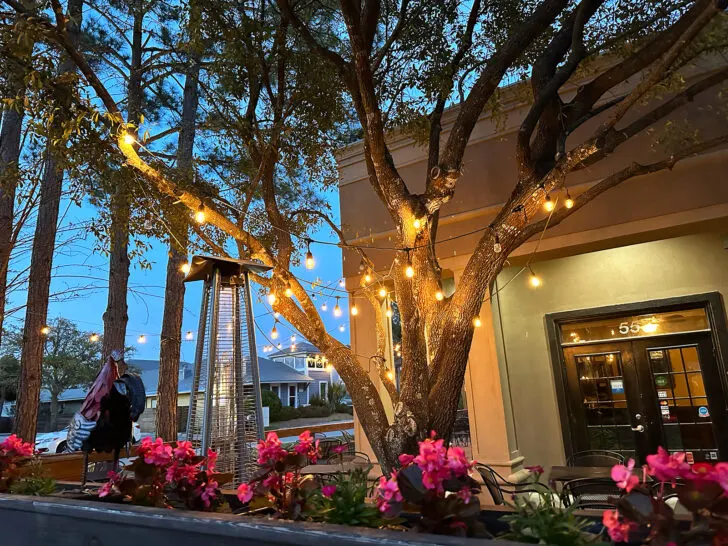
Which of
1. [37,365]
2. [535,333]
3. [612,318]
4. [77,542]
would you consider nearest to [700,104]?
[612,318]

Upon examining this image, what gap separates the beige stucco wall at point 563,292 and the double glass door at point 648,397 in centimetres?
37

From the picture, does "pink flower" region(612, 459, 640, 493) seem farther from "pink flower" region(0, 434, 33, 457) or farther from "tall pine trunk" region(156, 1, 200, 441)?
"tall pine trunk" region(156, 1, 200, 441)

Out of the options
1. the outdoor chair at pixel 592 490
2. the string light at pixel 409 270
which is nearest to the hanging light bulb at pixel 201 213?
the string light at pixel 409 270

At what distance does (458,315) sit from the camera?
3.79 m

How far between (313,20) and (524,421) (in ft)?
A: 20.3

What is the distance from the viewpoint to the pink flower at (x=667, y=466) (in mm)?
1401

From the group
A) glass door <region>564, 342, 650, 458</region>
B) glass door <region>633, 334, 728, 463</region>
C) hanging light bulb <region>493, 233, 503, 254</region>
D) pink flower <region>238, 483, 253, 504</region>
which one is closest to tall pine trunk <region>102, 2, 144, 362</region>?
hanging light bulb <region>493, 233, 503, 254</region>

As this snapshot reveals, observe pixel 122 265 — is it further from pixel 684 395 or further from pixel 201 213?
pixel 684 395

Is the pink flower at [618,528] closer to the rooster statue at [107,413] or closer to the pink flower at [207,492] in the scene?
the pink flower at [207,492]

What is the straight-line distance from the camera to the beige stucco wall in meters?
6.13

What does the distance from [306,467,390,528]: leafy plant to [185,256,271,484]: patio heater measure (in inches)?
59.7

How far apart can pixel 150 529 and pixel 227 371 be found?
171 cm

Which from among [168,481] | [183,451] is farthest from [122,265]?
[168,481]

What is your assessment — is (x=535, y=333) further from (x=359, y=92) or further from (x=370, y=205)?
(x=359, y=92)
